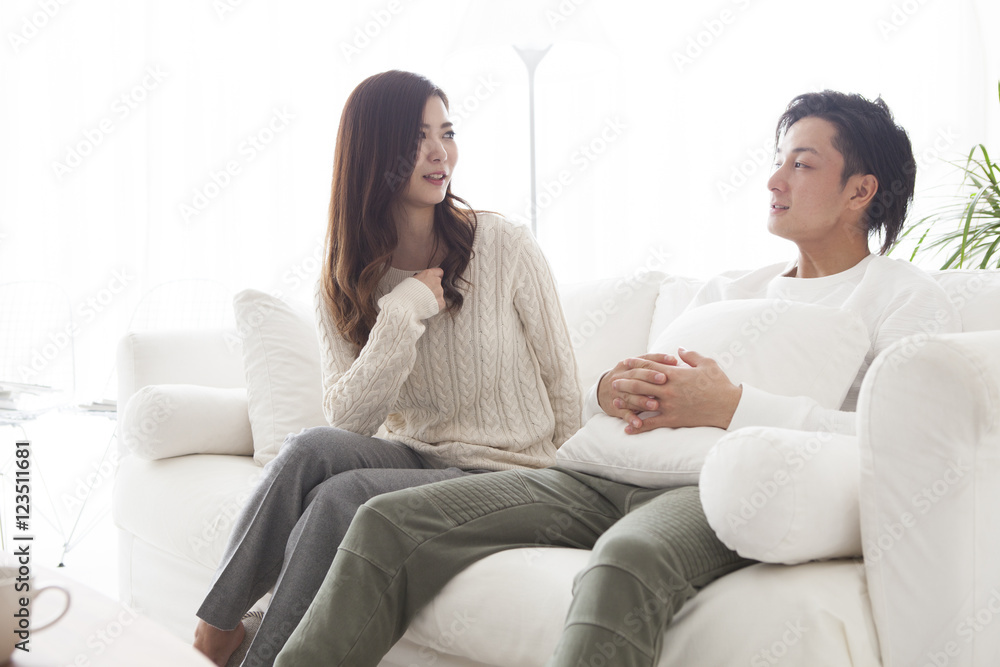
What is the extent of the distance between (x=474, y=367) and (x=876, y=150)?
860mm

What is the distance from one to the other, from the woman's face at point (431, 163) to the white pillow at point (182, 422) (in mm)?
696

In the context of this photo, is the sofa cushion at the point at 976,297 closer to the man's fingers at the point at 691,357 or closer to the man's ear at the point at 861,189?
the man's ear at the point at 861,189

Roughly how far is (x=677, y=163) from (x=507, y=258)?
1783 mm

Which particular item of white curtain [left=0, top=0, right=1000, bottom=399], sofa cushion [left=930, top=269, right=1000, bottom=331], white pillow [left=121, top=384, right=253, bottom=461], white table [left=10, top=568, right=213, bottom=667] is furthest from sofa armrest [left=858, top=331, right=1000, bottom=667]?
white curtain [left=0, top=0, right=1000, bottom=399]

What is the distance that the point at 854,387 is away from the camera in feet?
4.61

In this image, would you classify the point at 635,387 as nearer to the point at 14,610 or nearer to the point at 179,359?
the point at 14,610

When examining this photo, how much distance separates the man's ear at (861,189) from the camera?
1.53 metres

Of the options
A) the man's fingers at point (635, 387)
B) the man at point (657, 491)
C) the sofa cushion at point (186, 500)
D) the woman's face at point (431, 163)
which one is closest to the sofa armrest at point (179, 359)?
the sofa cushion at point (186, 500)

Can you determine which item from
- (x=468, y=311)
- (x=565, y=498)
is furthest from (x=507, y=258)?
(x=565, y=498)

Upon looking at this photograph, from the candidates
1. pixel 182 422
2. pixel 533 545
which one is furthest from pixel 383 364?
pixel 182 422

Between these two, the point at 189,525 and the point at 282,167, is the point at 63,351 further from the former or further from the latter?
the point at 189,525

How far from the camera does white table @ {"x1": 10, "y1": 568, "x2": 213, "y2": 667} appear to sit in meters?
0.75

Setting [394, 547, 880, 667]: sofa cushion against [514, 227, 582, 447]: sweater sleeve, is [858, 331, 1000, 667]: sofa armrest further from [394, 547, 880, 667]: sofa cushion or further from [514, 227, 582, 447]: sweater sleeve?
[514, 227, 582, 447]: sweater sleeve

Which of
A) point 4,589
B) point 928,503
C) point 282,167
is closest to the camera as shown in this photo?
point 4,589
